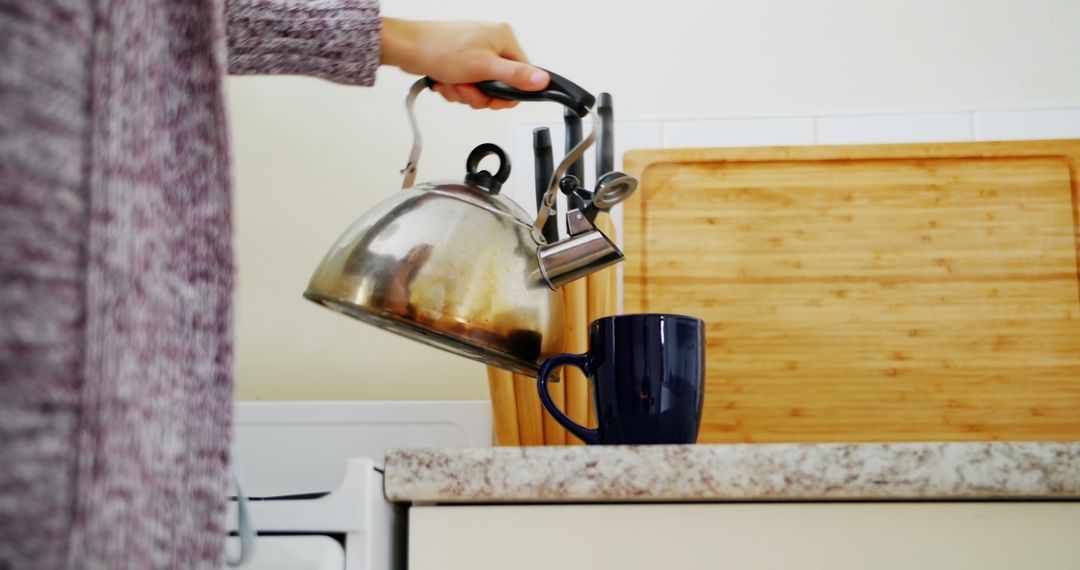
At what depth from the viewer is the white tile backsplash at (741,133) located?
48.7 inches

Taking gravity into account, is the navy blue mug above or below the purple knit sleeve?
below

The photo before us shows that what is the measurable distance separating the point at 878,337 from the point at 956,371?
0.09m

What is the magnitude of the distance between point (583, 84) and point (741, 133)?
219mm

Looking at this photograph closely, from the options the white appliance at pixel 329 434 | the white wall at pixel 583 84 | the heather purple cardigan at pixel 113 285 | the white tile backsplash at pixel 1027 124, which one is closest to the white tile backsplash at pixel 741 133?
the white wall at pixel 583 84

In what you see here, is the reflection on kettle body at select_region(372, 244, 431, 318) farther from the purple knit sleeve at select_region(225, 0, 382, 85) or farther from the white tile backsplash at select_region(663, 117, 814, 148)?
the white tile backsplash at select_region(663, 117, 814, 148)

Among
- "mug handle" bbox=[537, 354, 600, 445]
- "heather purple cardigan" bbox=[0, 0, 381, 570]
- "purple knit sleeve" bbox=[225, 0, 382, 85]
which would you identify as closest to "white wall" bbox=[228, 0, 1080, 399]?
"mug handle" bbox=[537, 354, 600, 445]

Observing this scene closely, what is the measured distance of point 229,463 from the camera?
37 centimetres

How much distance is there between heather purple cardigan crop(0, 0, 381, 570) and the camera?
30cm

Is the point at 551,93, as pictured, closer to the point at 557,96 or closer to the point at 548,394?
the point at 557,96

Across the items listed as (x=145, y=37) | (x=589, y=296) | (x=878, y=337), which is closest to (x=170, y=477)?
(x=145, y=37)

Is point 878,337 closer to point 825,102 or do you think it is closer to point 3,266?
point 825,102

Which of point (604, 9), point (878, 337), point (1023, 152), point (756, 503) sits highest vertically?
point (604, 9)

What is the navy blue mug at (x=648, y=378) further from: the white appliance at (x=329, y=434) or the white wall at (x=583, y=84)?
the white wall at (x=583, y=84)

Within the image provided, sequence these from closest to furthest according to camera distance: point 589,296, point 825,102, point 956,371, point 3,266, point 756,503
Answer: point 3,266 < point 756,503 < point 589,296 < point 956,371 < point 825,102
